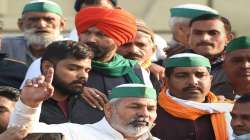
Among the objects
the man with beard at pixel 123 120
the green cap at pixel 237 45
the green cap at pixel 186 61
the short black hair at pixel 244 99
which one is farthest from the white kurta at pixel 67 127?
the green cap at pixel 237 45

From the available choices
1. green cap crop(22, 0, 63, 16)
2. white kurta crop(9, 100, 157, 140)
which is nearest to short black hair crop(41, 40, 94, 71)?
white kurta crop(9, 100, 157, 140)

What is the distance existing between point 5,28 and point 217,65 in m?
3.64

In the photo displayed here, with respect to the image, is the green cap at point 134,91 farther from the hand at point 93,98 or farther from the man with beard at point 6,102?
the man with beard at point 6,102

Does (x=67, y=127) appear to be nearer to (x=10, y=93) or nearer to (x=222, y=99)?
(x=10, y=93)

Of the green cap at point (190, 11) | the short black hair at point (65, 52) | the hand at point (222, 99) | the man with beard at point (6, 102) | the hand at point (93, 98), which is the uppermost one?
the short black hair at point (65, 52)

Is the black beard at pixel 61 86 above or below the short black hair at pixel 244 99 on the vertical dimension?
above

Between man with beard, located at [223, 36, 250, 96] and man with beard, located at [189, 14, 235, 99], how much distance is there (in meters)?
0.10

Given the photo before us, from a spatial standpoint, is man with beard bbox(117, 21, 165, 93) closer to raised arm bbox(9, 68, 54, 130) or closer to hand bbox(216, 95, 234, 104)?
hand bbox(216, 95, 234, 104)

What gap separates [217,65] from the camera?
8.77 metres

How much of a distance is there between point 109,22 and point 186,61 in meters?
0.70

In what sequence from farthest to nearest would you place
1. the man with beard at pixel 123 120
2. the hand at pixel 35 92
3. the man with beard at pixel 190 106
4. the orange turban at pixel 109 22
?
1. the orange turban at pixel 109 22
2. the man with beard at pixel 190 106
3. the man with beard at pixel 123 120
4. the hand at pixel 35 92

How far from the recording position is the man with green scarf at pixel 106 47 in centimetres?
812

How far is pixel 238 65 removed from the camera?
8531mm

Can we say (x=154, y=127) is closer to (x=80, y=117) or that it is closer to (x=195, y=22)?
(x=80, y=117)
